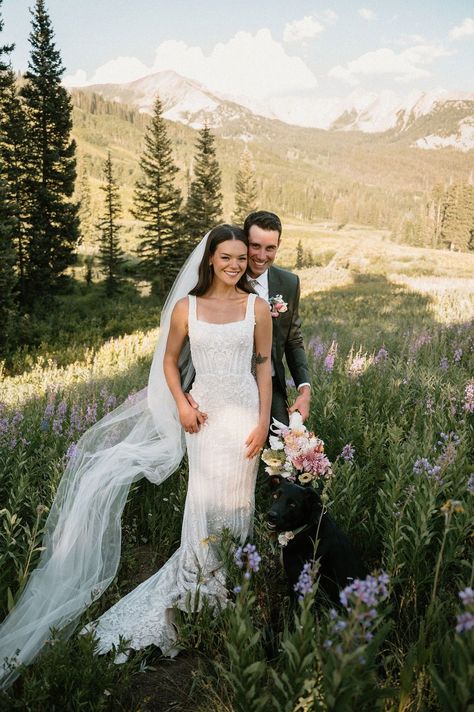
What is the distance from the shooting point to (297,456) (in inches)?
122

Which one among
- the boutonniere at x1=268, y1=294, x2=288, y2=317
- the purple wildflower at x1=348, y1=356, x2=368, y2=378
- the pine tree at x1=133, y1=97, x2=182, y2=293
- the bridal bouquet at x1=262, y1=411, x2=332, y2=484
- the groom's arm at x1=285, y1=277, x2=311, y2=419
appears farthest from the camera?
the pine tree at x1=133, y1=97, x2=182, y2=293

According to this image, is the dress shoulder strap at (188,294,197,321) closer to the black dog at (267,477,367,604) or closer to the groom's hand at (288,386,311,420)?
the groom's hand at (288,386,311,420)

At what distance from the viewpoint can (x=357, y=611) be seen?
1.52m

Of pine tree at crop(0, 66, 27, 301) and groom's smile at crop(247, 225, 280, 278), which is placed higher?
pine tree at crop(0, 66, 27, 301)

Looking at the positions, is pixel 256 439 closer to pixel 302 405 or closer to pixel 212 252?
pixel 302 405

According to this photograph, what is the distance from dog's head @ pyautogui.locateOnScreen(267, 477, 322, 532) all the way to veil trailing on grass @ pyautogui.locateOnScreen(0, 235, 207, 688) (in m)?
1.32

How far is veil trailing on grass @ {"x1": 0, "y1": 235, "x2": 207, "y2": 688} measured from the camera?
315 centimetres

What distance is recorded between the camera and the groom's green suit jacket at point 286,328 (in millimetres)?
4332

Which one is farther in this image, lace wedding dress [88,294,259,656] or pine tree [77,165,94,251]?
pine tree [77,165,94,251]

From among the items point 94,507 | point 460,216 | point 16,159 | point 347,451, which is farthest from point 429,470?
point 460,216

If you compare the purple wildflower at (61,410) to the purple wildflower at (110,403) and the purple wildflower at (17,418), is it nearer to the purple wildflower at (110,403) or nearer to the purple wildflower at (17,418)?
the purple wildflower at (17,418)

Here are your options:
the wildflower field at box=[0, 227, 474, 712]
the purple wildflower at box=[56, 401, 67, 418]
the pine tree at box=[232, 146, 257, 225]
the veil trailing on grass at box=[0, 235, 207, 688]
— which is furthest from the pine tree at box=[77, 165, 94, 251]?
the veil trailing on grass at box=[0, 235, 207, 688]

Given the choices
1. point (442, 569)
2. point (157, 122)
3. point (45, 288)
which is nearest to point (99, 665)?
point (442, 569)

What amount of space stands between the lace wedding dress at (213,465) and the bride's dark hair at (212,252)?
110 mm
